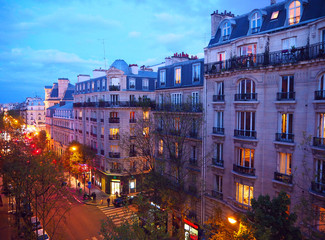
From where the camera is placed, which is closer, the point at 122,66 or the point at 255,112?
the point at 255,112

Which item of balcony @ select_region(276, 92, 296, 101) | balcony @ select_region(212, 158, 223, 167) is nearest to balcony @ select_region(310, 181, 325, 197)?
balcony @ select_region(276, 92, 296, 101)

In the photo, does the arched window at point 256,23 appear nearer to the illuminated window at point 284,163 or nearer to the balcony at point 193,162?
the illuminated window at point 284,163

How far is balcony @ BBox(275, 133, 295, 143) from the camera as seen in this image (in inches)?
655

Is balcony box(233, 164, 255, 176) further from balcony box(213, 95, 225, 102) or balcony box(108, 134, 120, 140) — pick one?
balcony box(108, 134, 120, 140)

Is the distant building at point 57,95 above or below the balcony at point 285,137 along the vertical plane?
above

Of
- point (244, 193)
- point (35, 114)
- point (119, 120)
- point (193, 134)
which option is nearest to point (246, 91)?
point (193, 134)

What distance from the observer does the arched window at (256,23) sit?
19.6 metres

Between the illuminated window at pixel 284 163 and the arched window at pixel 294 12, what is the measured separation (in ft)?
31.5

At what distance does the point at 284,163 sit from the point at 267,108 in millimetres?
4135

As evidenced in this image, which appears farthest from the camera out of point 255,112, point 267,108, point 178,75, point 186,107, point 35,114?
point 35,114

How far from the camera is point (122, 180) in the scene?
3734cm

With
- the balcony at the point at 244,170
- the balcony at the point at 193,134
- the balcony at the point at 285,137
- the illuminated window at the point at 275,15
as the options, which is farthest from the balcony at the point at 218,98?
the illuminated window at the point at 275,15

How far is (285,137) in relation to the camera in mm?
17078

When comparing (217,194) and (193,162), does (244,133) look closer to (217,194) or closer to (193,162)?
(217,194)
